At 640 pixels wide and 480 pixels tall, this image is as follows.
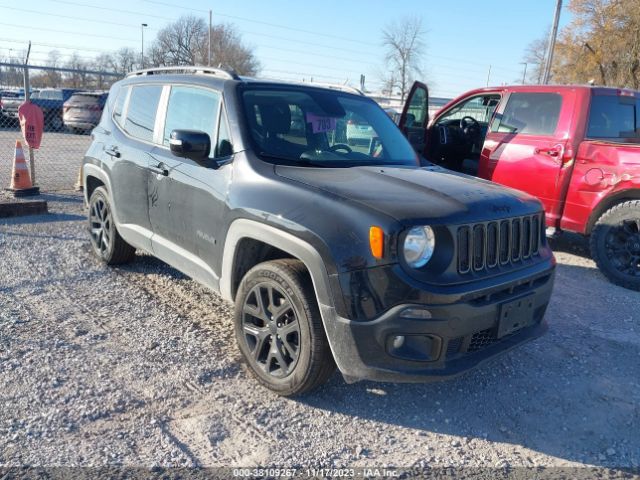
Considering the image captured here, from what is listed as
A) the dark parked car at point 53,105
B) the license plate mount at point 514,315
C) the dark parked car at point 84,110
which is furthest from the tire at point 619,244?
the dark parked car at point 53,105

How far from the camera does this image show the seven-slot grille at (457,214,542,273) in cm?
288

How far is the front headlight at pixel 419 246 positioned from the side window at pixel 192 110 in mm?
1693

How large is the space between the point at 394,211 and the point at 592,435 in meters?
1.74

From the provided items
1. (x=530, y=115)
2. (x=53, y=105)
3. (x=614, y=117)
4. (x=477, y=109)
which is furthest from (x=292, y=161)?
(x=53, y=105)

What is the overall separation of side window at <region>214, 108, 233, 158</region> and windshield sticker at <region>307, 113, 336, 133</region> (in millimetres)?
613

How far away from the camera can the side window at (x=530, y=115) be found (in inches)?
242

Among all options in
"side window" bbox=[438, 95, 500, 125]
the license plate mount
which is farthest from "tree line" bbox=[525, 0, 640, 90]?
the license plate mount

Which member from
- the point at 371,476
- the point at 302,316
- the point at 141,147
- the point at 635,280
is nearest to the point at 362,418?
the point at 371,476

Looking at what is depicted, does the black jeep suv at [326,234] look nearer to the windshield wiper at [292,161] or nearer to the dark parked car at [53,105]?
the windshield wiper at [292,161]

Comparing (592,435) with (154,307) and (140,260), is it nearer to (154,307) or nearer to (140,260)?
(154,307)

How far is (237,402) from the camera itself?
313 cm

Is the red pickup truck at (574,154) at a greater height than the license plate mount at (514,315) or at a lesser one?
greater

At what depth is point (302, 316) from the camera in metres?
2.94

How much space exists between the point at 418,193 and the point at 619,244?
3716 mm
